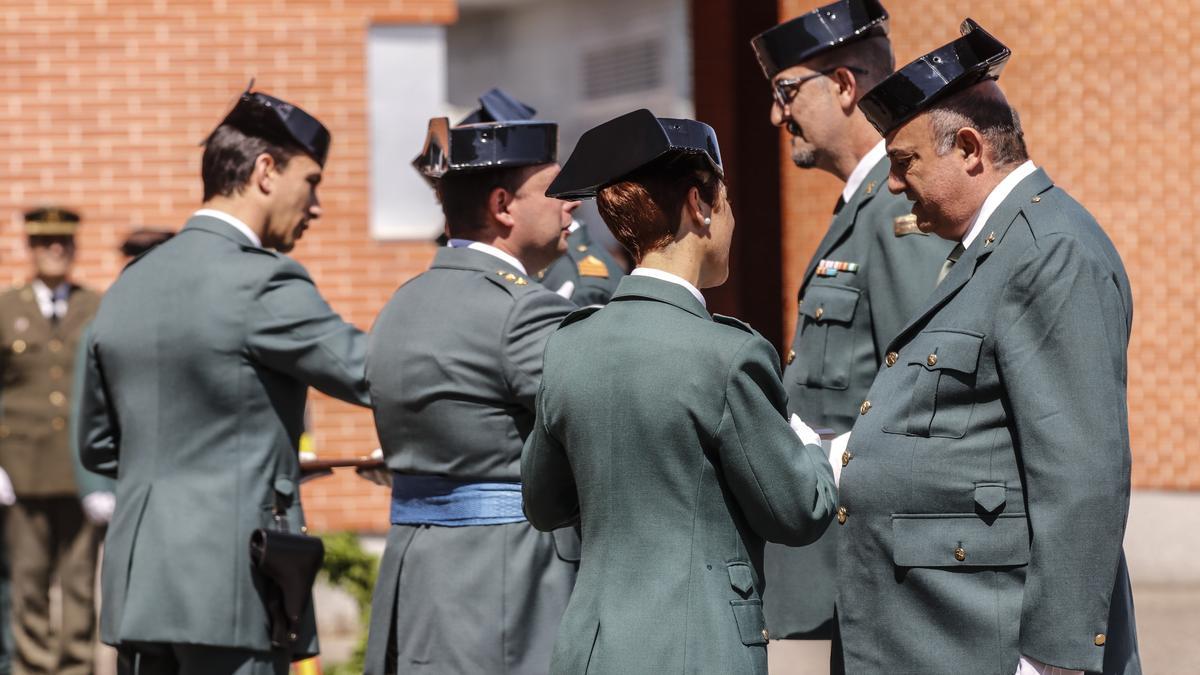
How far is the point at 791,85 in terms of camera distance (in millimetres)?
4043

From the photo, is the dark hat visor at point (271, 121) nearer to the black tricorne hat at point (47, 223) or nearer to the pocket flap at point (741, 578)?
Answer: the pocket flap at point (741, 578)

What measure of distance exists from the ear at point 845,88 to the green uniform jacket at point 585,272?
1196 millimetres

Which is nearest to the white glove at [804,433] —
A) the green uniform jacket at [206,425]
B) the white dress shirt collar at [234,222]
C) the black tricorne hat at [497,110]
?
the green uniform jacket at [206,425]

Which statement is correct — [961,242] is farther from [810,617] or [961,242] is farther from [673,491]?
[810,617]

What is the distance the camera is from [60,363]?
290 inches

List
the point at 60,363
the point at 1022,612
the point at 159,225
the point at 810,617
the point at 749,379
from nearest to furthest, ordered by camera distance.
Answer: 1. the point at 749,379
2. the point at 1022,612
3. the point at 810,617
4. the point at 60,363
5. the point at 159,225

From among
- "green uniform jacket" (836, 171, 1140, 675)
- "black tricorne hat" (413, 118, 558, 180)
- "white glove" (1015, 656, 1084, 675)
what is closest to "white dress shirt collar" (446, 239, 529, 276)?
"black tricorne hat" (413, 118, 558, 180)

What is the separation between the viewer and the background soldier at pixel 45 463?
718cm

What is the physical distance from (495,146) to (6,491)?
13.9ft

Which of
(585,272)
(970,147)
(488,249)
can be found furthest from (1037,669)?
(585,272)

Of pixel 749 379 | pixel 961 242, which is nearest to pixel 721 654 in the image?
pixel 749 379

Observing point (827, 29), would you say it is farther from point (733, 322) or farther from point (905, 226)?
point (733, 322)

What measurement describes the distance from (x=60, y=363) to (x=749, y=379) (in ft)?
17.9

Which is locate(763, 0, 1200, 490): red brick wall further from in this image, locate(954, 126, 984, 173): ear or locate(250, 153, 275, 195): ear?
locate(954, 126, 984, 173): ear
